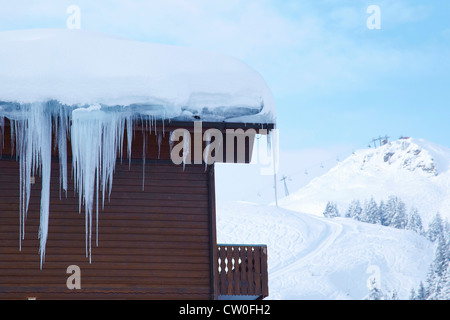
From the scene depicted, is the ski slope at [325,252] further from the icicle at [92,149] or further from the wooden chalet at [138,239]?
the icicle at [92,149]

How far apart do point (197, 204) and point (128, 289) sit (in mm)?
1722

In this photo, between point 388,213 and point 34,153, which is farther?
point 388,213

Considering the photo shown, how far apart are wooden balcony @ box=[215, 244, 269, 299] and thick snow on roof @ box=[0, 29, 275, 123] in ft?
7.03

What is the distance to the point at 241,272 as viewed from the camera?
1104 centimetres

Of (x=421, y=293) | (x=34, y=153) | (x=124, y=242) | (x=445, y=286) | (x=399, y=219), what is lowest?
(x=421, y=293)

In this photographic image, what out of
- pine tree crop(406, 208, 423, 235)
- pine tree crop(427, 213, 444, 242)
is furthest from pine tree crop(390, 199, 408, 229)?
pine tree crop(427, 213, 444, 242)

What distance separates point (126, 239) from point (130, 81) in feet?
8.16

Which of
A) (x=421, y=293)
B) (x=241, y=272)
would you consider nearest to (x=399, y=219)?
(x=421, y=293)

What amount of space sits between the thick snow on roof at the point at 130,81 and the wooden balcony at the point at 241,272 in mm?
2141

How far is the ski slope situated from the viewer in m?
63.0

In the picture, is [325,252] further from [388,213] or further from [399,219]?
[399,219]
